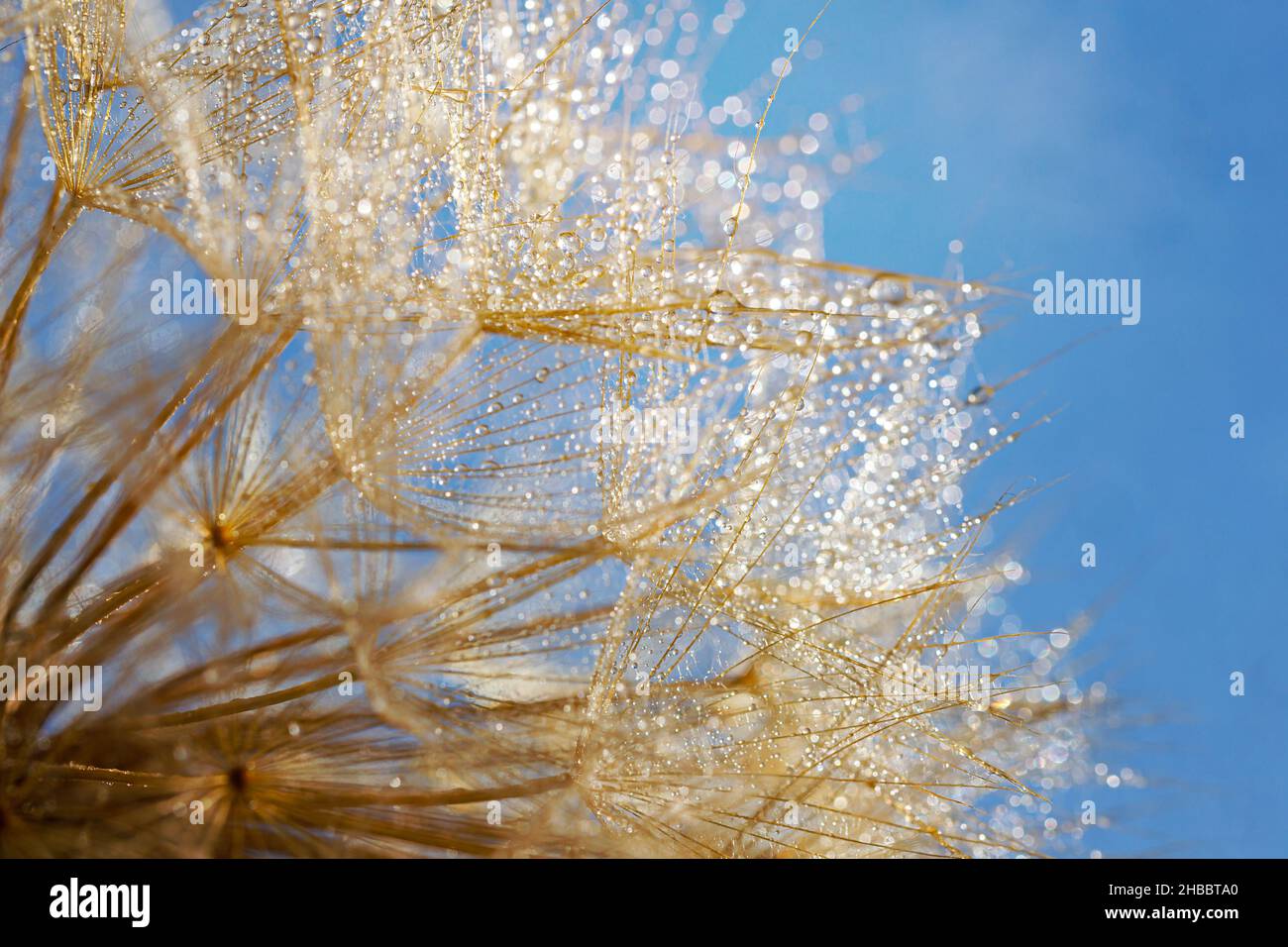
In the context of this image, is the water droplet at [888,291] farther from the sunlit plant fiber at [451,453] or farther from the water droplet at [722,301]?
the water droplet at [722,301]

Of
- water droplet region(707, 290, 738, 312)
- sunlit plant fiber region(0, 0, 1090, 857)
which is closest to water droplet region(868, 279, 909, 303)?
sunlit plant fiber region(0, 0, 1090, 857)

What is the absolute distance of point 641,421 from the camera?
1.39m

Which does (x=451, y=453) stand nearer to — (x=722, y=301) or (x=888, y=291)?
(x=722, y=301)

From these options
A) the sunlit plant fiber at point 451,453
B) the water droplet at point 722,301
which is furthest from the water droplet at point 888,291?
the water droplet at point 722,301

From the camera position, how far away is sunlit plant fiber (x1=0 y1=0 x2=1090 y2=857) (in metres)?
1.14

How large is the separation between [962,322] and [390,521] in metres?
0.95

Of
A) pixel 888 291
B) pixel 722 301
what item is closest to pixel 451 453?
pixel 722 301

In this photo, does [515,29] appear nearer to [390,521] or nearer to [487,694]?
[390,521]

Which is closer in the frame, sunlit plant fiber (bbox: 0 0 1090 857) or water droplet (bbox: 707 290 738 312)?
sunlit plant fiber (bbox: 0 0 1090 857)

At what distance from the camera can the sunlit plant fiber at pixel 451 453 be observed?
3.75 feet

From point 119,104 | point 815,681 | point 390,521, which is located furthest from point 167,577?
point 815,681

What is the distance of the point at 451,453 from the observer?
1.35 m

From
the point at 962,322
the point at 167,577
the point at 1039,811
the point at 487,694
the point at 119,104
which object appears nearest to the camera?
the point at 167,577

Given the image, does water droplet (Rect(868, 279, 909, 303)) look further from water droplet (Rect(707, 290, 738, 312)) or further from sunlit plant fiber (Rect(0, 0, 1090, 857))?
water droplet (Rect(707, 290, 738, 312))
